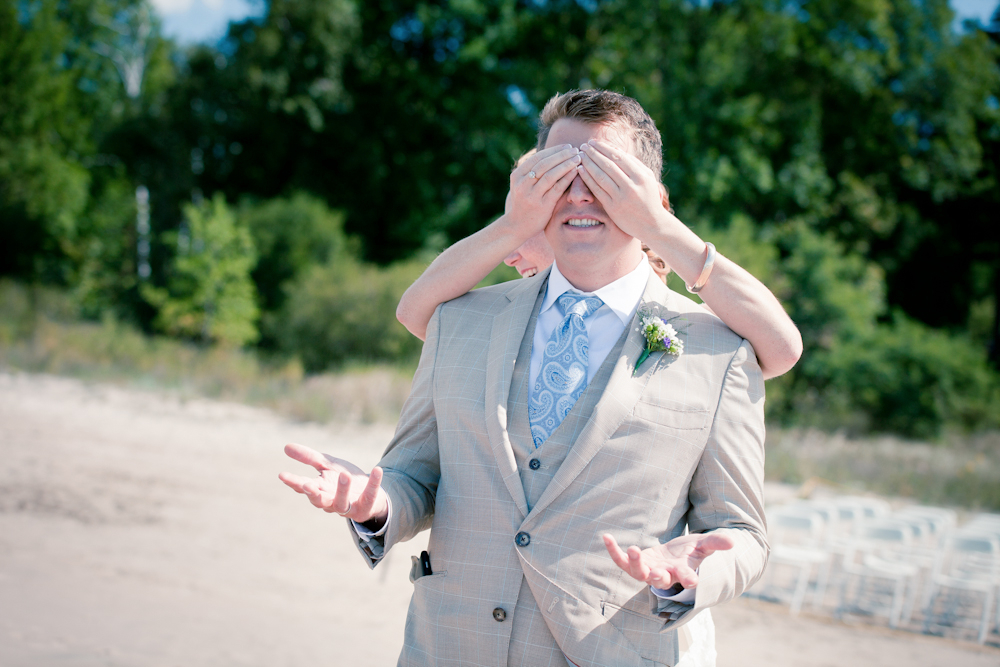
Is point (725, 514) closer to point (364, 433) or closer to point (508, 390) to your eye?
point (508, 390)

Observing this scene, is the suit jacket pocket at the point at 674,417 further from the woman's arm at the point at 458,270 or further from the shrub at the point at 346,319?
the shrub at the point at 346,319

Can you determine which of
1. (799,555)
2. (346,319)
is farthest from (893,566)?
(346,319)

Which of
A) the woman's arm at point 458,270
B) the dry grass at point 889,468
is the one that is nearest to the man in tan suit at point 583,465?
the woman's arm at point 458,270

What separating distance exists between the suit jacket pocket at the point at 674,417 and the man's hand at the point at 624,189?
489 millimetres

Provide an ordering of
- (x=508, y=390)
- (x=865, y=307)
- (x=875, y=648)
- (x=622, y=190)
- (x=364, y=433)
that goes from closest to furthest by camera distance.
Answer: (x=622, y=190) → (x=508, y=390) → (x=875, y=648) → (x=364, y=433) → (x=865, y=307)

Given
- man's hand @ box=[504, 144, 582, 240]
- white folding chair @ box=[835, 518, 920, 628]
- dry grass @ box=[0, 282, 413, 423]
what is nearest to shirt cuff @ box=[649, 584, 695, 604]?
man's hand @ box=[504, 144, 582, 240]

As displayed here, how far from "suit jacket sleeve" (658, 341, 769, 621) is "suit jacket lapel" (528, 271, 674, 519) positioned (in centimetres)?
23

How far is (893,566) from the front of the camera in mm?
8273

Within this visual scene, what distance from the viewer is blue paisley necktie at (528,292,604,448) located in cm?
226

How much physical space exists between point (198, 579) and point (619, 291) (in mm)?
7041

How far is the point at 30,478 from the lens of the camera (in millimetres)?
11133

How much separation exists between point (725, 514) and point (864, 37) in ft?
109

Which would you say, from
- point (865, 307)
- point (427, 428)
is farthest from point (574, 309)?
point (865, 307)

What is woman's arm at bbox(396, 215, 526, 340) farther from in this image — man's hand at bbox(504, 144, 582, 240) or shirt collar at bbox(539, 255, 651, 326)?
shirt collar at bbox(539, 255, 651, 326)
